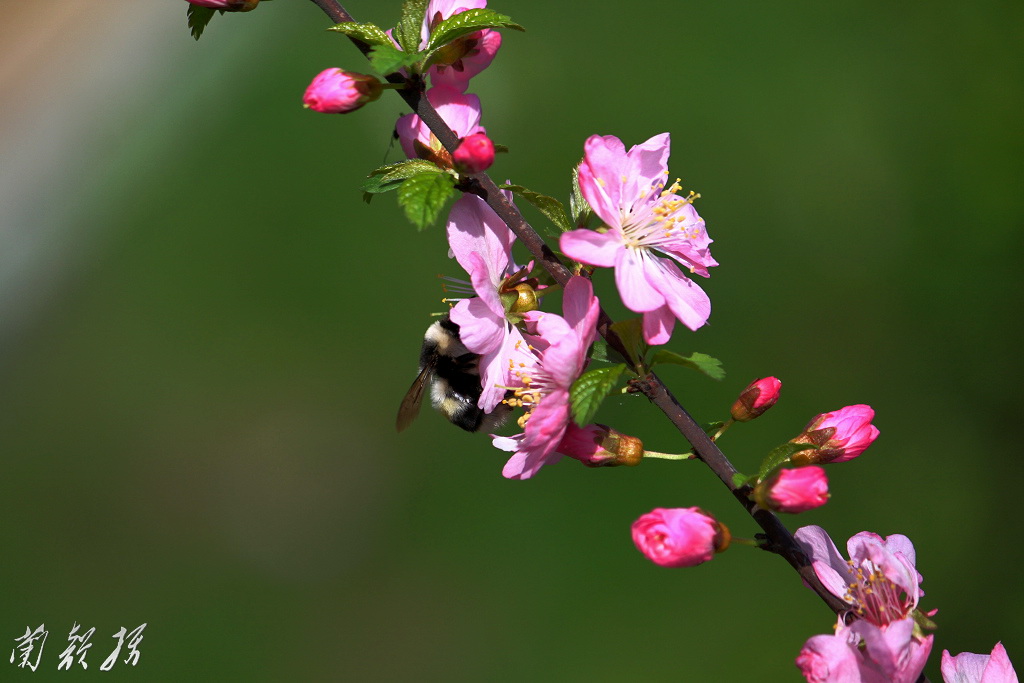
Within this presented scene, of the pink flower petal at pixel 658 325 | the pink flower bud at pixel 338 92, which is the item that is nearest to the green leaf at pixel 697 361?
the pink flower petal at pixel 658 325

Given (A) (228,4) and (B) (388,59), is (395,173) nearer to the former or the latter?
(B) (388,59)

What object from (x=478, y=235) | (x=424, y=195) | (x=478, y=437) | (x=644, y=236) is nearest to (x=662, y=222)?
(x=644, y=236)

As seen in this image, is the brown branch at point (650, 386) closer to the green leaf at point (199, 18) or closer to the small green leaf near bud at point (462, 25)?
the small green leaf near bud at point (462, 25)

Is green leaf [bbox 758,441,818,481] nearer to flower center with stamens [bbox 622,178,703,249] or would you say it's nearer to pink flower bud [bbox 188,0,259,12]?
flower center with stamens [bbox 622,178,703,249]

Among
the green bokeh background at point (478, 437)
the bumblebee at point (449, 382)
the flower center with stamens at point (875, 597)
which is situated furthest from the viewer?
the green bokeh background at point (478, 437)

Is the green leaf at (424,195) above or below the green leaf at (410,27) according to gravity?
below

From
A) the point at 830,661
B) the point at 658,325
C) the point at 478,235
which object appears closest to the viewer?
the point at 830,661
